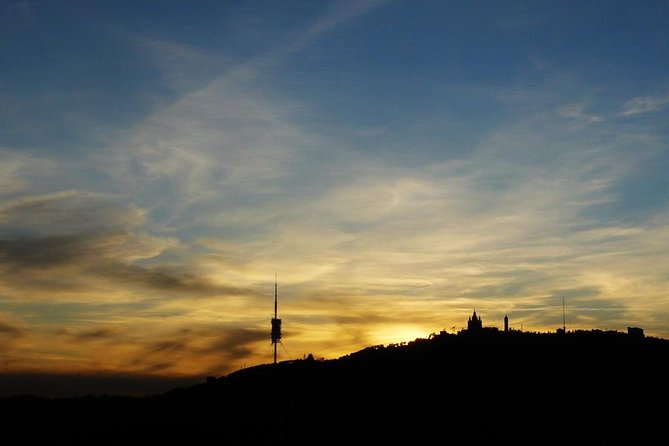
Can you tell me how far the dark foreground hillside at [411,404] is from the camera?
308 ft

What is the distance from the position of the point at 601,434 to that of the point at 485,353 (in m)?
39.8

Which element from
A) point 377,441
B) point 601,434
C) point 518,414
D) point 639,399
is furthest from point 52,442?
point 639,399

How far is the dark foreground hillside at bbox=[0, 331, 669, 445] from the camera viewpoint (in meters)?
93.9

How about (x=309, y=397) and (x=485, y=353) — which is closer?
(x=309, y=397)

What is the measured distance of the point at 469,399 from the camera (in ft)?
345

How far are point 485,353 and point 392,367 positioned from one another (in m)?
17.0

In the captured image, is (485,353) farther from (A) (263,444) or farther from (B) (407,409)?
(A) (263,444)

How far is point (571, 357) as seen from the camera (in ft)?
418

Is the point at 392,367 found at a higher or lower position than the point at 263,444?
higher

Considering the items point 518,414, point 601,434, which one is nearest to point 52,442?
point 518,414

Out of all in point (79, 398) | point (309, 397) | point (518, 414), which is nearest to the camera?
point (518, 414)

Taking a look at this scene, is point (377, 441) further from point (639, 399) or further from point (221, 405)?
point (639, 399)

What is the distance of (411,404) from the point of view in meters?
105

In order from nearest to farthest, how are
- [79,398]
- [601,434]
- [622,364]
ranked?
[601,434]
[622,364]
[79,398]
